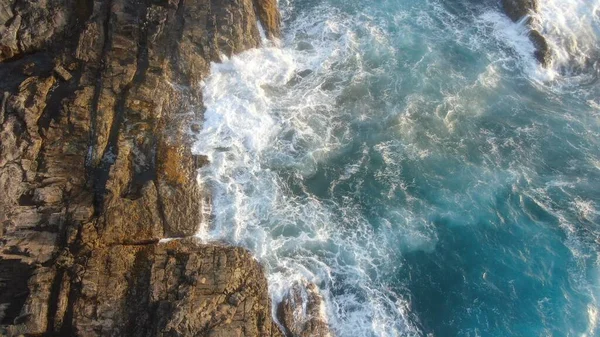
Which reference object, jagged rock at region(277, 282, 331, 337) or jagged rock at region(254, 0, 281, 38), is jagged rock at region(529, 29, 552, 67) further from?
jagged rock at region(277, 282, 331, 337)

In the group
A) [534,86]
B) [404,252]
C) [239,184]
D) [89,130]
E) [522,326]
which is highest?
[534,86]

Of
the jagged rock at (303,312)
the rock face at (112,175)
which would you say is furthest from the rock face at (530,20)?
the jagged rock at (303,312)

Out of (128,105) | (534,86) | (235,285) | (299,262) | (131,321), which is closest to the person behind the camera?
(131,321)

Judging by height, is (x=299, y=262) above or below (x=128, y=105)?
below

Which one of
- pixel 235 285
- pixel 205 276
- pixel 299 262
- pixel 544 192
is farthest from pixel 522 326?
pixel 205 276

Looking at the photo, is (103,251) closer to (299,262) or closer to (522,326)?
(299,262)

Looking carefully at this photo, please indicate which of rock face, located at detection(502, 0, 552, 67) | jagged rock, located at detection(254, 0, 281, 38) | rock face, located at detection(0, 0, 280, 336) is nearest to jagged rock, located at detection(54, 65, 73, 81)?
rock face, located at detection(0, 0, 280, 336)

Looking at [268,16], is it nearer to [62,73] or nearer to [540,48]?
[62,73]
